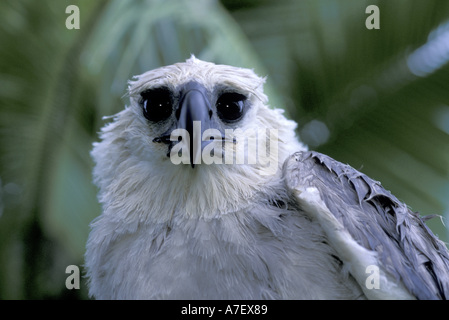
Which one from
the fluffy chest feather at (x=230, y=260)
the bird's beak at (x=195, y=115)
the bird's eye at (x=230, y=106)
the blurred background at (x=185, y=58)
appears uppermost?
the blurred background at (x=185, y=58)

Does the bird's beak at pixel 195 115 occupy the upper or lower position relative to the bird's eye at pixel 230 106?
lower

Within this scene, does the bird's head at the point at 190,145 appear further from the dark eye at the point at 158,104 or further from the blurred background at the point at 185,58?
the blurred background at the point at 185,58

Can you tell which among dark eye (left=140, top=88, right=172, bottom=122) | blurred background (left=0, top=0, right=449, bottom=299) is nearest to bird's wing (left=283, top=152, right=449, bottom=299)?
dark eye (left=140, top=88, right=172, bottom=122)

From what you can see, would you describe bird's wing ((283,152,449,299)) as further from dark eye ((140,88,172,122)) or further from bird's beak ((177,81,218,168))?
dark eye ((140,88,172,122))

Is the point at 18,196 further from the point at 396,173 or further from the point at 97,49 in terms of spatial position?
the point at 396,173

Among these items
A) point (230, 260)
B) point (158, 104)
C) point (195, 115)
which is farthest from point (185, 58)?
point (230, 260)

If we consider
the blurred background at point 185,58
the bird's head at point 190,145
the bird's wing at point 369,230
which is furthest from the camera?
the blurred background at point 185,58

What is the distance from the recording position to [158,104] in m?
1.20

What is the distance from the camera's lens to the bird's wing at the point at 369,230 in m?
0.98

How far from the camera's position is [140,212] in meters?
1.18

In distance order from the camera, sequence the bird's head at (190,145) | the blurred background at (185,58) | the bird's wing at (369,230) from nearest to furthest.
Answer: the bird's wing at (369,230) → the bird's head at (190,145) → the blurred background at (185,58)

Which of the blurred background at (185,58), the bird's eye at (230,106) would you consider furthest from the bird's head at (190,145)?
the blurred background at (185,58)

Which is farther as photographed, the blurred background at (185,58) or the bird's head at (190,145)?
the blurred background at (185,58)

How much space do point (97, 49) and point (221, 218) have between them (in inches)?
52.5
